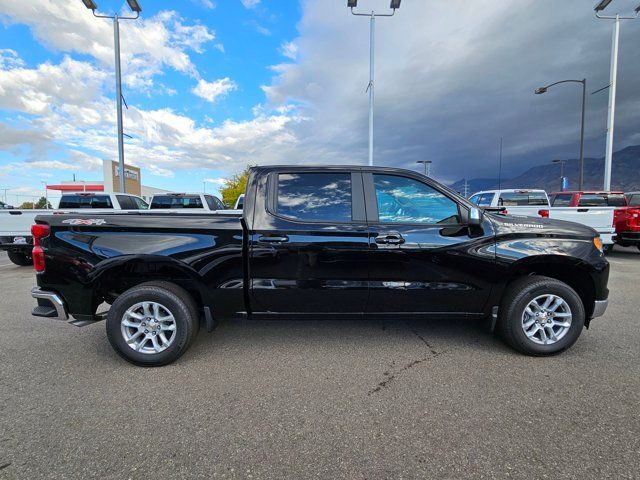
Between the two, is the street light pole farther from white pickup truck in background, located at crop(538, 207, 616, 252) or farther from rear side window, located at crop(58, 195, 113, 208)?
white pickup truck in background, located at crop(538, 207, 616, 252)

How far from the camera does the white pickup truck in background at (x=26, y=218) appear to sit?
764 centimetres

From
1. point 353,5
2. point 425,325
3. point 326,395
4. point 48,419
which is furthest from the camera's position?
point 353,5

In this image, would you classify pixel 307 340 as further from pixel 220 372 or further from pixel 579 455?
pixel 579 455

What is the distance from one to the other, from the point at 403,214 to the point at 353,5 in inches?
499

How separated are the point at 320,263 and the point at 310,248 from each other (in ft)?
0.56

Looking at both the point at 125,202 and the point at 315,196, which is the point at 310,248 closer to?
the point at 315,196

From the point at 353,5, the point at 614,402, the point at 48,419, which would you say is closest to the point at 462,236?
the point at 614,402

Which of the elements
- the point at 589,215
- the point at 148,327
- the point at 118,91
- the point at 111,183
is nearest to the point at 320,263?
the point at 148,327

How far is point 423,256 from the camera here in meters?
3.23

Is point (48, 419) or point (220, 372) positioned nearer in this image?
point (48, 419)

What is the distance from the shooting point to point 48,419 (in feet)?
7.92

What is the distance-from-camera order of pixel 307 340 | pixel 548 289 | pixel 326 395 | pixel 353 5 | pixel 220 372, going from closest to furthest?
1. pixel 326 395
2. pixel 220 372
3. pixel 548 289
4. pixel 307 340
5. pixel 353 5

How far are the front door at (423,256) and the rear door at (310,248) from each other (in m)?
0.15

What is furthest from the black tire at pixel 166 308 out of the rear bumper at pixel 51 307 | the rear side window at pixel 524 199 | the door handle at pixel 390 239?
the rear side window at pixel 524 199
